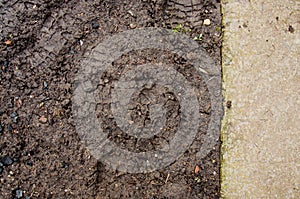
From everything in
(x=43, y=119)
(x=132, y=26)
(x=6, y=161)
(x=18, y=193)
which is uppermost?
(x=132, y=26)

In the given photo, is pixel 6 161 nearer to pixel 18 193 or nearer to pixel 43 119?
pixel 18 193

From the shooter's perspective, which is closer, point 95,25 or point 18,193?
point 18,193

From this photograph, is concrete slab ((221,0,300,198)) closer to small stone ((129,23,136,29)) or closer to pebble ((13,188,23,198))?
small stone ((129,23,136,29))

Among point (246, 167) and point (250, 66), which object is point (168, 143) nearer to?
point (246, 167)

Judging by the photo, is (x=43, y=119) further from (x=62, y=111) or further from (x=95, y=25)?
(x=95, y=25)

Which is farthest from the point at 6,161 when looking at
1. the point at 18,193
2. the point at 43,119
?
the point at 43,119

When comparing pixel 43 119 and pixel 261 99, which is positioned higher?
pixel 261 99

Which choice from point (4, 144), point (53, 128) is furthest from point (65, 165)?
point (4, 144)
